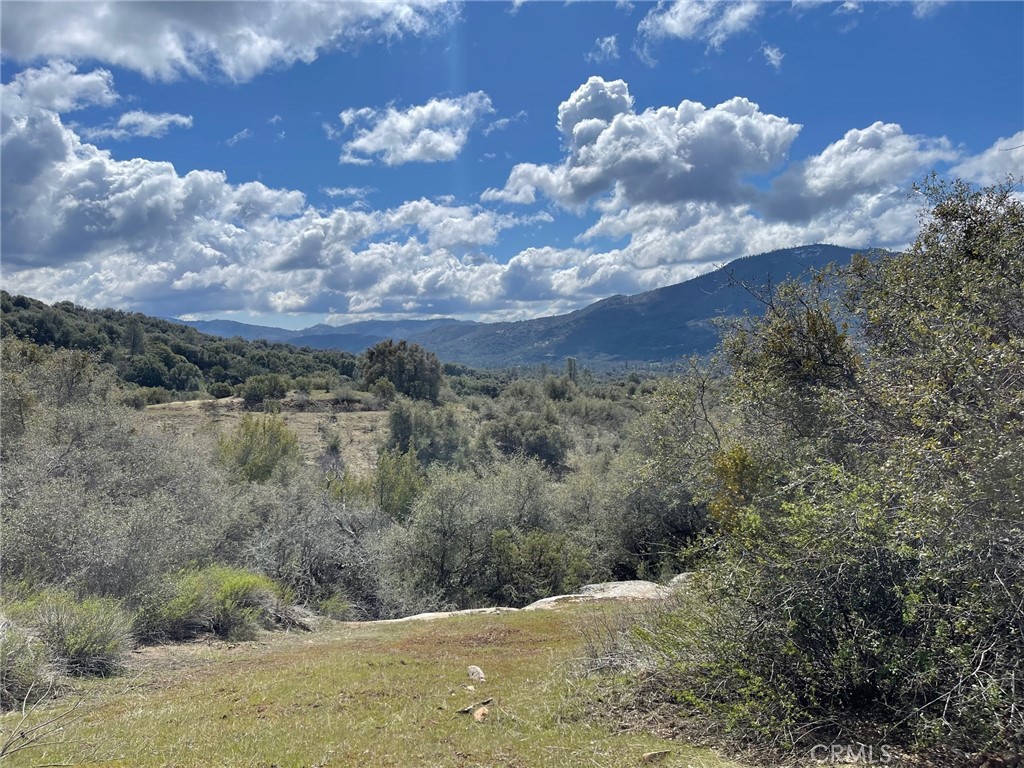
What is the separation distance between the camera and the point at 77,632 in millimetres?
9547

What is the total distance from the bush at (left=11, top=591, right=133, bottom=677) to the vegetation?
A: 45mm

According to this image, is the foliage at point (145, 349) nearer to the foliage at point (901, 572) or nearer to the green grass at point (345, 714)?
the green grass at point (345, 714)

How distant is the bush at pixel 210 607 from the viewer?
12.2 meters

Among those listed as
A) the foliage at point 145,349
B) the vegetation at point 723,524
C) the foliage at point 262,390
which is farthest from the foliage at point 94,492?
the foliage at point 145,349

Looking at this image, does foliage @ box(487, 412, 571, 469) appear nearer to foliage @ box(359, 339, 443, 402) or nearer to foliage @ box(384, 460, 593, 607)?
foliage @ box(359, 339, 443, 402)

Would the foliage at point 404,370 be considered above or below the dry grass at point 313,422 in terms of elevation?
above

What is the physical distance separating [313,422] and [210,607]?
31.9 m

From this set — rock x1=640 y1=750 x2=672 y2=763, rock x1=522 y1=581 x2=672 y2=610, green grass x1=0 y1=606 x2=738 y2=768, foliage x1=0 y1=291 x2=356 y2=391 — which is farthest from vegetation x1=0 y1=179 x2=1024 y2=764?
foliage x1=0 y1=291 x2=356 y2=391

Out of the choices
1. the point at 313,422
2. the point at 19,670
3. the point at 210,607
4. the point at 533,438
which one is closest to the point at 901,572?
the point at 19,670

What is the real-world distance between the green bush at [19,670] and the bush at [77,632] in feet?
1.60

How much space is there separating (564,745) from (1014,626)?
4.26 m

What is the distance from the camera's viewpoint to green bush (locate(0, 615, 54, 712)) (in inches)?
315

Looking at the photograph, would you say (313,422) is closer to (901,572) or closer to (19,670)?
(19,670)

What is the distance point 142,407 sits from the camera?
3891 centimetres
